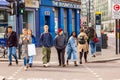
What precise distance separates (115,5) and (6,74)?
1230cm

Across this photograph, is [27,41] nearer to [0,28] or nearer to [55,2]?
[0,28]


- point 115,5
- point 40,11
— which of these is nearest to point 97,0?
point 40,11

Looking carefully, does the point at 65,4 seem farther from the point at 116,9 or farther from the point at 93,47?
the point at 93,47

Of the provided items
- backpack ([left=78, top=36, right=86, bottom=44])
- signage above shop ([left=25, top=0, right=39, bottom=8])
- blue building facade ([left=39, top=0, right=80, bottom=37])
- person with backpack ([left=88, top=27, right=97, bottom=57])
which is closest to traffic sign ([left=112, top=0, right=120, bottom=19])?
person with backpack ([left=88, top=27, right=97, bottom=57])

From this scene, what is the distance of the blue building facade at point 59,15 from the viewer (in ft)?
124

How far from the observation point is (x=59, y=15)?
136 ft

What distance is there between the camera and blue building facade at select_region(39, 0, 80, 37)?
3786cm

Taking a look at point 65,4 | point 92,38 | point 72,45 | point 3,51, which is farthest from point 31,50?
point 65,4

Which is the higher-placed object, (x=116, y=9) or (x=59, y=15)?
(x=116, y=9)

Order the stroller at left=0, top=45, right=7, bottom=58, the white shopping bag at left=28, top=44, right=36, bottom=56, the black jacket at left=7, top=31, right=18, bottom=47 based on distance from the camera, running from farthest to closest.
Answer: the stroller at left=0, top=45, right=7, bottom=58, the black jacket at left=7, top=31, right=18, bottom=47, the white shopping bag at left=28, top=44, right=36, bottom=56

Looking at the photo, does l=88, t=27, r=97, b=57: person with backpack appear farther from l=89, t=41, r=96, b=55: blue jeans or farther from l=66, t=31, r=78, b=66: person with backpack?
l=66, t=31, r=78, b=66: person with backpack

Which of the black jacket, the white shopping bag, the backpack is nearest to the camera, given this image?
the white shopping bag

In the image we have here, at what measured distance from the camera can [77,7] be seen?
4659cm

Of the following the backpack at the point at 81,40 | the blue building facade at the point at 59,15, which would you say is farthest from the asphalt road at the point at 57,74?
the blue building facade at the point at 59,15
